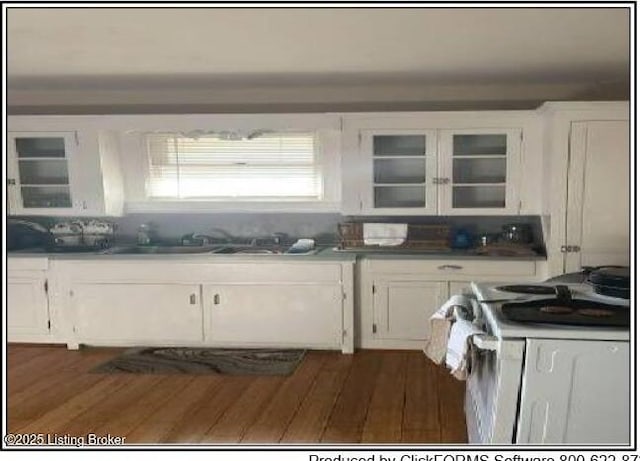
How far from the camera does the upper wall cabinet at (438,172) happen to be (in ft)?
11.8

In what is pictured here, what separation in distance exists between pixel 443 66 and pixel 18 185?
316 cm

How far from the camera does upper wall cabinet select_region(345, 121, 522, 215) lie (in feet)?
11.8

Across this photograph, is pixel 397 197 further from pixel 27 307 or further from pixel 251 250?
pixel 27 307

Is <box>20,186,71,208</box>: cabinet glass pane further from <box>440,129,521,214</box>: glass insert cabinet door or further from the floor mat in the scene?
<box>440,129,521,214</box>: glass insert cabinet door

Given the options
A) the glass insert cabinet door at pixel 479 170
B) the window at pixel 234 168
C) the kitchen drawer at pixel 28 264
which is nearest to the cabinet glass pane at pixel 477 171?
the glass insert cabinet door at pixel 479 170

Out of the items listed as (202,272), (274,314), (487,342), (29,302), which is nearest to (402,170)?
(274,314)

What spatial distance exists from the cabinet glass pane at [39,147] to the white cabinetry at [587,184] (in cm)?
342

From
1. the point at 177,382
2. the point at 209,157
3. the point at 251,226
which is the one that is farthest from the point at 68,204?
the point at 177,382

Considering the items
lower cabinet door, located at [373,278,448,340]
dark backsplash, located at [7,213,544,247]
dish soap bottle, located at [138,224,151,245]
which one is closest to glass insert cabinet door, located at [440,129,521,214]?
dark backsplash, located at [7,213,544,247]

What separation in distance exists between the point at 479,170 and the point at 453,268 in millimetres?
737

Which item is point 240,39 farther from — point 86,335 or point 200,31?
point 86,335

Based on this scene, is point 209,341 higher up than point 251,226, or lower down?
lower down

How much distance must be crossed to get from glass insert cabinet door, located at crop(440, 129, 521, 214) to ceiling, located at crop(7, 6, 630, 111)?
1.17 ft

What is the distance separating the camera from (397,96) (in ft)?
12.5
